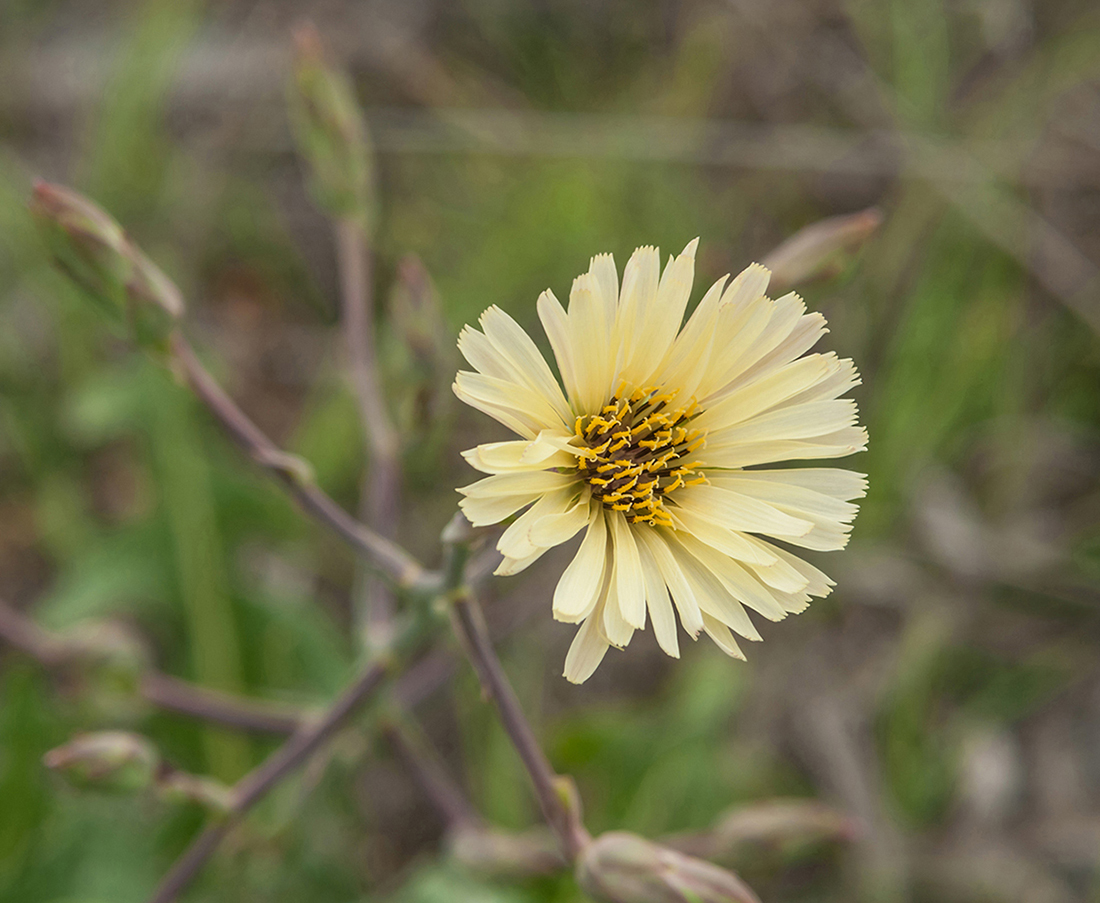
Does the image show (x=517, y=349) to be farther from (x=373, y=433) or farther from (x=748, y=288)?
(x=373, y=433)

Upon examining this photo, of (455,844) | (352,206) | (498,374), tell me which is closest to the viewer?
(498,374)

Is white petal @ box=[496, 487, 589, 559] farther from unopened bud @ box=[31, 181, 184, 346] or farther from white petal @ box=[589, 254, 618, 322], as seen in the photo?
unopened bud @ box=[31, 181, 184, 346]

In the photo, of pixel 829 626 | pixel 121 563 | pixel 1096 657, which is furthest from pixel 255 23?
pixel 1096 657

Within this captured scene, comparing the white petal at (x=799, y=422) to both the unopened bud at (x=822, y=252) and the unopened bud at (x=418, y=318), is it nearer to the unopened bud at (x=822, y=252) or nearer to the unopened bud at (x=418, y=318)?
the unopened bud at (x=822, y=252)

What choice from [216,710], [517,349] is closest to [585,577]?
[517,349]

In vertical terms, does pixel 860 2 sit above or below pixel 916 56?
above

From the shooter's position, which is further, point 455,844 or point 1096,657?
point 1096,657

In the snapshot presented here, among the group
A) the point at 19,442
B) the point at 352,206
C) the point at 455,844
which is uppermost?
the point at 19,442

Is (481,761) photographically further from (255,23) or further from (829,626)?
(255,23)

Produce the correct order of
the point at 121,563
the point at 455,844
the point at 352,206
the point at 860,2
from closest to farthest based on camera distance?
the point at 455,844
the point at 352,206
the point at 121,563
the point at 860,2
